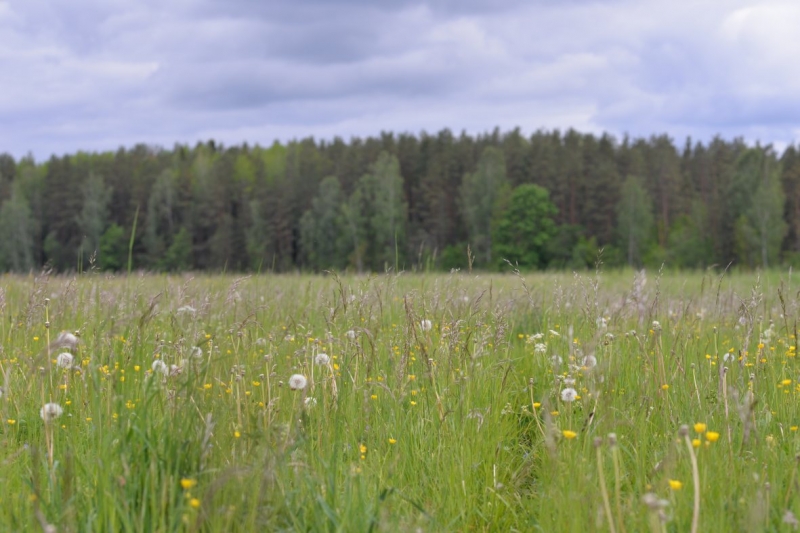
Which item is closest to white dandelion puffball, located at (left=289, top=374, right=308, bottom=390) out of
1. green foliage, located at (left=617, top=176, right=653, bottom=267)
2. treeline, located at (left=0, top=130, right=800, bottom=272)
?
treeline, located at (left=0, top=130, right=800, bottom=272)

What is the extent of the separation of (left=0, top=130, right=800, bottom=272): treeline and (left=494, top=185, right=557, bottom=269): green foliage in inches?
5.2

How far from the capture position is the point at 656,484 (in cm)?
249

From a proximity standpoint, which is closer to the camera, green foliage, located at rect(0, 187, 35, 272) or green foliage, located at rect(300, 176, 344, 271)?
green foliage, located at rect(300, 176, 344, 271)

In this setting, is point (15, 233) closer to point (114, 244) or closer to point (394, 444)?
point (114, 244)

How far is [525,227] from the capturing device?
5741cm

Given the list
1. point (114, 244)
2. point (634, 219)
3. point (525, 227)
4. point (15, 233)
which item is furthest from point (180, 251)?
point (634, 219)

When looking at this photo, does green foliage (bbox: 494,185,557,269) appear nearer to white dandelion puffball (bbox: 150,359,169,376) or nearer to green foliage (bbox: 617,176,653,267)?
green foliage (bbox: 617,176,653,267)

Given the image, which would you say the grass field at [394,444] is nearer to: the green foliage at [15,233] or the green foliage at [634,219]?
the green foliage at [634,219]

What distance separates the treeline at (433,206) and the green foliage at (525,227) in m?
0.13

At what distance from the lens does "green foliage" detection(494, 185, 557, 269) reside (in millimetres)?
57625

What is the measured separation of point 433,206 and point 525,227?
36.0ft

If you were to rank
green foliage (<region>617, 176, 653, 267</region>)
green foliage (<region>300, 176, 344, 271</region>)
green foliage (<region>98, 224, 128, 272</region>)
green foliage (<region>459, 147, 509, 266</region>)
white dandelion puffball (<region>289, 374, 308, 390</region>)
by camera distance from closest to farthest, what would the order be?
white dandelion puffball (<region>289, 374, 308, 390</region>) < green foliage (<region>617, 176, 653, 267</region>) < green foliage (<region>459, 147, 509, 266</region>) < green foliage (<region>300, 176, 344, 271</region>) < green foliage (<region>98, 224, 128, 272</region>)

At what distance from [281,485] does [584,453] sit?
1188 millimetres

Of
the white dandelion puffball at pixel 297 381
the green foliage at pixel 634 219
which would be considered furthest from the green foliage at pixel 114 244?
the white dandelion puffball at pixel 297 381
